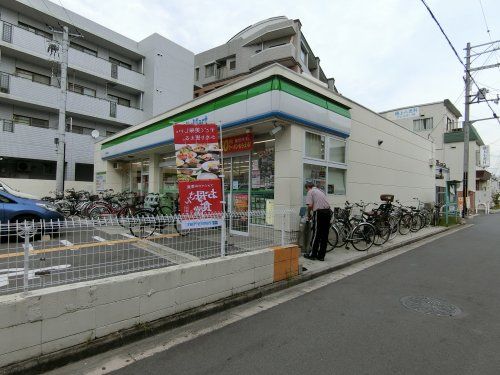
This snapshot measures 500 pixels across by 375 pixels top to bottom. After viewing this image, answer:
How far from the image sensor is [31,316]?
279 centimetres

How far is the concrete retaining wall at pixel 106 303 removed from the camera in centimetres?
274

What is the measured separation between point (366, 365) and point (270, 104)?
5.51 m

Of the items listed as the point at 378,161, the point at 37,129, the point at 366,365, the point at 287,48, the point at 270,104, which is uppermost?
the point at 287,48

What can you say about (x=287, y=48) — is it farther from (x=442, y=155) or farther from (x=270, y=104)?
(x=270, y=104)

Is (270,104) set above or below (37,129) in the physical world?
below

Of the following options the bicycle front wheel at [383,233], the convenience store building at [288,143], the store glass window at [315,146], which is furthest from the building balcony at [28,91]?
the bicycle front wheel at [383,233]

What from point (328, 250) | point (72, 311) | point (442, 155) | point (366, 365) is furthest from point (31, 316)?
point (442, 155)

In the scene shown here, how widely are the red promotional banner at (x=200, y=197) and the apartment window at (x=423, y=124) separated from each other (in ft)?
97.2

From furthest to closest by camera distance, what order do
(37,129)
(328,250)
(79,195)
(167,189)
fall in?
(37,129) → (79,195) → (167,189) → (328,250)

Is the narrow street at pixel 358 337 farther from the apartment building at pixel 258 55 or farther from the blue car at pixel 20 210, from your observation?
the apartment building at pixel 258 55

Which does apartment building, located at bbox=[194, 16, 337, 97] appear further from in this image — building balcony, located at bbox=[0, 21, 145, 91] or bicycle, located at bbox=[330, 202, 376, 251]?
bicycle, located at bbox=[330, 202, 376, 251]

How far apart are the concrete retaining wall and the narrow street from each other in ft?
1.18

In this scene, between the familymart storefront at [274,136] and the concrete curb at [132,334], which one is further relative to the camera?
the familymart storefront at [274,136]

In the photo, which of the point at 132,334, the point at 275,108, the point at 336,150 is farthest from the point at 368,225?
the point at 132,334
